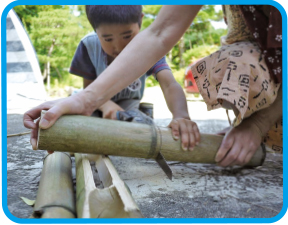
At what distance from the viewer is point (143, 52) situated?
1.26m

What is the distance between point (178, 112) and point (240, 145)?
38cm

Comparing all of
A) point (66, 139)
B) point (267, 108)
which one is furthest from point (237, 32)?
point (66, 139)

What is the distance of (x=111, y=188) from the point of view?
895 mm

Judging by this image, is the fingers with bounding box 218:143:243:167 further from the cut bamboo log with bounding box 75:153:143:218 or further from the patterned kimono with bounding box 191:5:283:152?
the cut bamboo log with bounding box 75:153:143:218

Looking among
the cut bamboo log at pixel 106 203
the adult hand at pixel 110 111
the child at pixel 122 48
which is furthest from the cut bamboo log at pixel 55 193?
the adult hand at pixel 110 111

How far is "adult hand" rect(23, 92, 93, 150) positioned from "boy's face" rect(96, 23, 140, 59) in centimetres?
81

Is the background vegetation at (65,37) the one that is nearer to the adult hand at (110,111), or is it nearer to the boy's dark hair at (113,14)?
the boy's dark hair at (113,14)

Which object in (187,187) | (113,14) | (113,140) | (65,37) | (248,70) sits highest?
(113,14)

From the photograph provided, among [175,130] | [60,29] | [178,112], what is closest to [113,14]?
[60,29]

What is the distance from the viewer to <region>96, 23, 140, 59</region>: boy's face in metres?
1.90

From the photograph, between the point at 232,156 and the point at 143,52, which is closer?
the point at 143,52

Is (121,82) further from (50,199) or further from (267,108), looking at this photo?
(267,108)

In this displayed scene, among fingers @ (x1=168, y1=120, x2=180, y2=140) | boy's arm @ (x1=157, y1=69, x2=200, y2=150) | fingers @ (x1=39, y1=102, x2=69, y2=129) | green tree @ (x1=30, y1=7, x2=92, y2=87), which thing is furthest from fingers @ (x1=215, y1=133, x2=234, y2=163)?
green tree @ (x1=30, y1=7, x2=92, y2=87)

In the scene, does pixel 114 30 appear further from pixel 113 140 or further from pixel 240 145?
pixel 240 145
